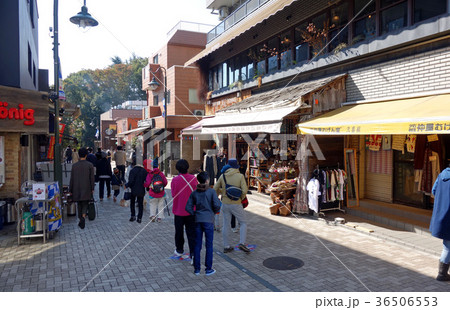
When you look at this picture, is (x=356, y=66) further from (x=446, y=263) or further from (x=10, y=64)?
(x=10, y=64)

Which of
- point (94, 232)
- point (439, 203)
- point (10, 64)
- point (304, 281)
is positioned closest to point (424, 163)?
point (439, 203)

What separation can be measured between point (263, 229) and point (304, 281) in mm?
3369

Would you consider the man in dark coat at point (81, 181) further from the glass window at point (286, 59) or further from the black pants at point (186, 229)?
the glass window at point (286, 59)

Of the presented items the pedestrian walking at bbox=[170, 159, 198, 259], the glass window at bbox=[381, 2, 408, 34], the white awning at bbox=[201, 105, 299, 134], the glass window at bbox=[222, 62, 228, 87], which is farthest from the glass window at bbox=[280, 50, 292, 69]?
the pedestrian walking at bbox=[170, 159, 198, 259]

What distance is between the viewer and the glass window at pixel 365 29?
366 inches

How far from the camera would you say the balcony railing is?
16750mm

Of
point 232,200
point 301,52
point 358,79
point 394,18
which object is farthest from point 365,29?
point 232,200

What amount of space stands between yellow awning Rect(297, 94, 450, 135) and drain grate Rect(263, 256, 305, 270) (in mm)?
3185

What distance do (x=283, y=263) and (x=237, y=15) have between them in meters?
15.6

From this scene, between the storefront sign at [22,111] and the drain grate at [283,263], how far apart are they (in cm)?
681

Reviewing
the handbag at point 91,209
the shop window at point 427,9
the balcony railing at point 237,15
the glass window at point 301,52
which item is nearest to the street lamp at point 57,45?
the handbag at point 91,209

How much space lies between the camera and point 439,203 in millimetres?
5348

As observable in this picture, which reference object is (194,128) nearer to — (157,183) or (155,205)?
(155,205)

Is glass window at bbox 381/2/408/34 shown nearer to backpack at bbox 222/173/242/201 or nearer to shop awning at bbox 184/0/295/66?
shop awning at bbox 184/0/295/66
